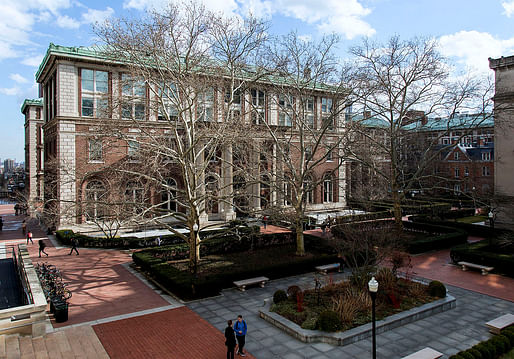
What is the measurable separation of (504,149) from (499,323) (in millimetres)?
25287

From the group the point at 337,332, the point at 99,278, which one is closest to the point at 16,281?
the point at 99,278

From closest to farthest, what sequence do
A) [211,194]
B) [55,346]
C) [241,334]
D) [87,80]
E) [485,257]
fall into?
[241,334] < [55,346] < [485,257] < [211,194] < [87,80]

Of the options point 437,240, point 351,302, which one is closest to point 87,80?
point 351,302

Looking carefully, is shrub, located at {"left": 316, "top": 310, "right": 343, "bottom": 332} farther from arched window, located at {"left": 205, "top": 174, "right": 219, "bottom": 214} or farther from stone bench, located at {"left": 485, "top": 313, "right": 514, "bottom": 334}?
arched window, located at {"left": 205, "top": 174, "right": 219, "bottom": 214}

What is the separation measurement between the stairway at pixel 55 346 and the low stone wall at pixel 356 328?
18.4 feet

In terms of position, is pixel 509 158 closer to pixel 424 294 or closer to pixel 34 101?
pixel 424 294

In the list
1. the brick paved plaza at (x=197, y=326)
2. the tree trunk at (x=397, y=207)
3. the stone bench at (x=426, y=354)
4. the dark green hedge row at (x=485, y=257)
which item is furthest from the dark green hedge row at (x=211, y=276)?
the tree trunk at (x=397, y=207)

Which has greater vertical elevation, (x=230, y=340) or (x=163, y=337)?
(x=230, y=340)

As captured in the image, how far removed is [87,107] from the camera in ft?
107

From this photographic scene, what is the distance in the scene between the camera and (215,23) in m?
18.2

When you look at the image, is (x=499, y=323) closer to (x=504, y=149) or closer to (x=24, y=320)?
(x=24, y=320)

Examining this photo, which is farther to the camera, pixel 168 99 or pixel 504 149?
pixel 504 149

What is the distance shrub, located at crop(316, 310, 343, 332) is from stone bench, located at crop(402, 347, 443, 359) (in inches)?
91.7

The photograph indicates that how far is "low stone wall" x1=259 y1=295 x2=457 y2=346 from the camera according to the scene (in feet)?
39.3
